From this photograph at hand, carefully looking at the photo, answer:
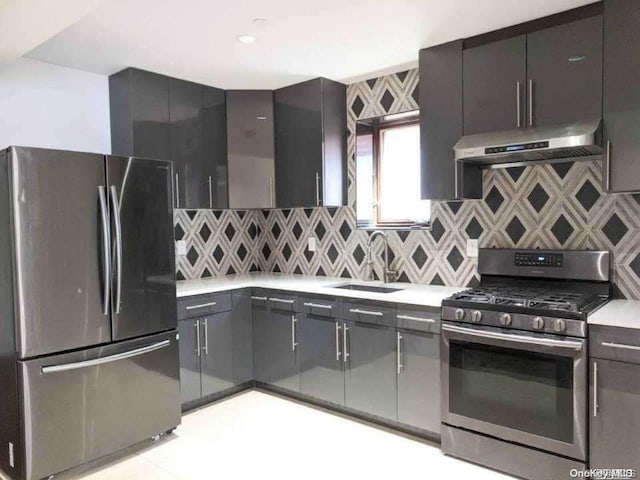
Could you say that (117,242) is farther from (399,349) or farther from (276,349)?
(399,349)

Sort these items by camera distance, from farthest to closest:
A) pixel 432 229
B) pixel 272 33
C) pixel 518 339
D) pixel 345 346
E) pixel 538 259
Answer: pixel 432 229 → pixel 345 346 → pixel 538 259 → pixel 272 33 → pixel 518 339

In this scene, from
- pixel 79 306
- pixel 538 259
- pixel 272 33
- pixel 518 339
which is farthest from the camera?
pixel 538 259

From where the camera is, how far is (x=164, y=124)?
348 cm

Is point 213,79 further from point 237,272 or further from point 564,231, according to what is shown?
point 564,231

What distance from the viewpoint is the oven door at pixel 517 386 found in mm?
2227

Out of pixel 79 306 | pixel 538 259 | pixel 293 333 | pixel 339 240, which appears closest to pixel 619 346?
pixel 538 259

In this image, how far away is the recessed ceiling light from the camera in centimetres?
273

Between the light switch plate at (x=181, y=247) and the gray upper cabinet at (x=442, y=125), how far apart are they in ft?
6.70

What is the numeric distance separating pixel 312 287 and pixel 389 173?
111cm

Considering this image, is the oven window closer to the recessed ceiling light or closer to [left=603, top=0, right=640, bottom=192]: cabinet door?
[left=603, top=0, right=640, bottom=192]: cabinet door

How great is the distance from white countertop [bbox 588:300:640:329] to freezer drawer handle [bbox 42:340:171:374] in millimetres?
2339

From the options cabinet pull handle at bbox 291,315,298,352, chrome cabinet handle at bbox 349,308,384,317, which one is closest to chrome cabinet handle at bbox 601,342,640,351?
chrome cabinet handle at bbox 349,308,384,317

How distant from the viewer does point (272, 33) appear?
2.71m

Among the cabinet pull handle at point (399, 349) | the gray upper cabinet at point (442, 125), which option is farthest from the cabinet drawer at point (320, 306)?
the gray upper cabinet at point (442, 125)
